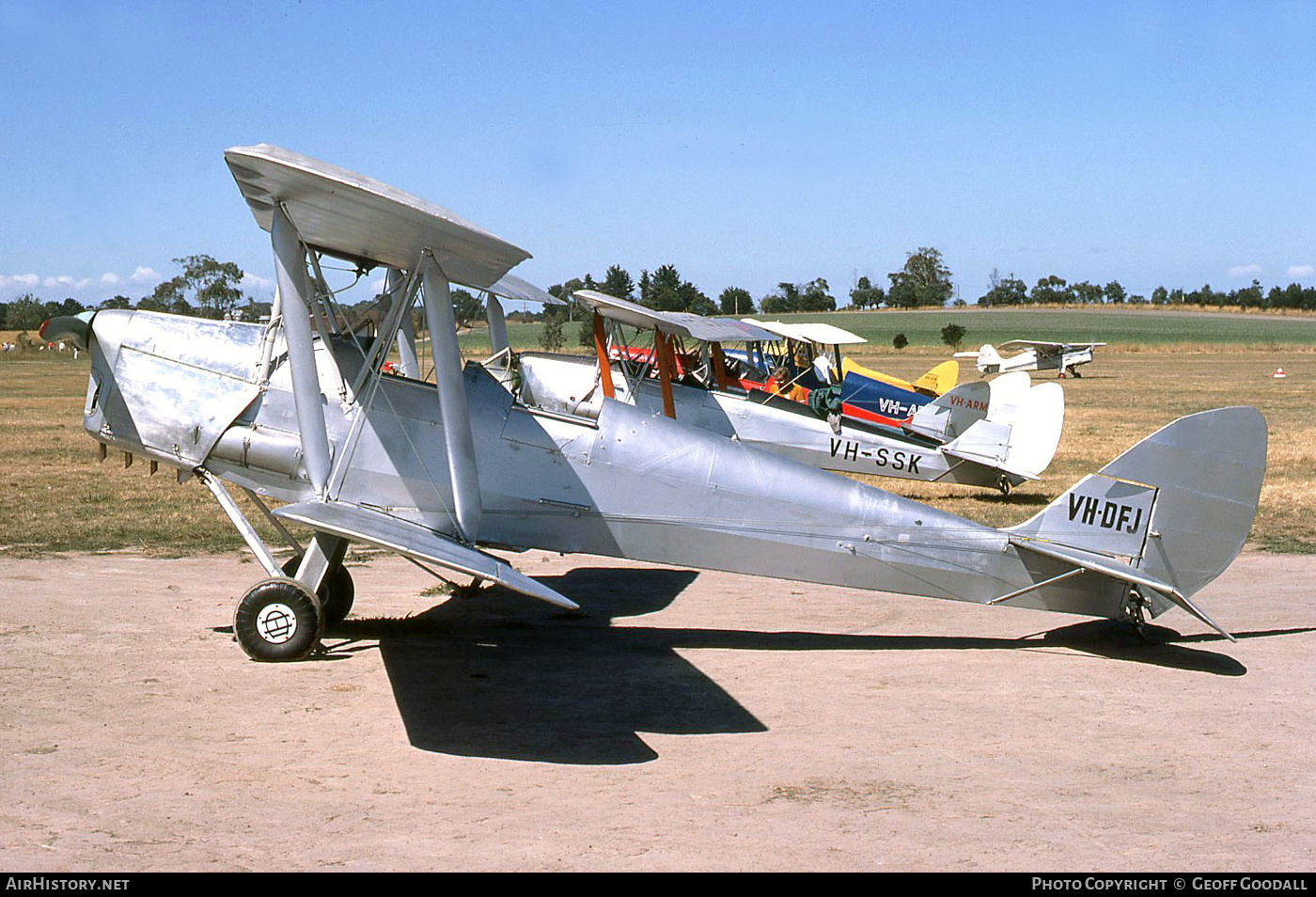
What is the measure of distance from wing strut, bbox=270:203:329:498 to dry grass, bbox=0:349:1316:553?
5234mm

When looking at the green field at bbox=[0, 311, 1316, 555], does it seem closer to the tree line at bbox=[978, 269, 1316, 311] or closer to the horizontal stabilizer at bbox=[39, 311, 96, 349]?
the horizontal stabilizer at bbox=[39, 311, 96, 349]

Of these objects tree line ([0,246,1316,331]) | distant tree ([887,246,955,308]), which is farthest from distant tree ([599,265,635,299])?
distant tree ([887,246,955,308])

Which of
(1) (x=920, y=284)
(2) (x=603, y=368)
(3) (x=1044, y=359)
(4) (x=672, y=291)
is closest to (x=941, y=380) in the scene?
(2) (x=603, y=368)

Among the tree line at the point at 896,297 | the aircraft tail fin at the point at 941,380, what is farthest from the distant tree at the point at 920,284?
the aircraft tail fin at the point at 941,380

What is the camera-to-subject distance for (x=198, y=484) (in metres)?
16.5

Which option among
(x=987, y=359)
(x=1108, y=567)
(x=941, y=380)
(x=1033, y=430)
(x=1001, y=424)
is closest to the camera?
(x=1108, y=567)

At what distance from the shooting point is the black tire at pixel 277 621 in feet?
25.0

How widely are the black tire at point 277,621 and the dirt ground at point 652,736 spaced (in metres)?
0.15

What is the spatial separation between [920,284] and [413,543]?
14708cm

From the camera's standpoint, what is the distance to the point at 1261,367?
4900cm

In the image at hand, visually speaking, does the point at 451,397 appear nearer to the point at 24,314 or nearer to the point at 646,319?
the point at 646,319

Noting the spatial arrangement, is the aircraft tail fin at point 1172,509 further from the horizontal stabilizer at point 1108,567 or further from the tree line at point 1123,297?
the tree line at point 1123,297
